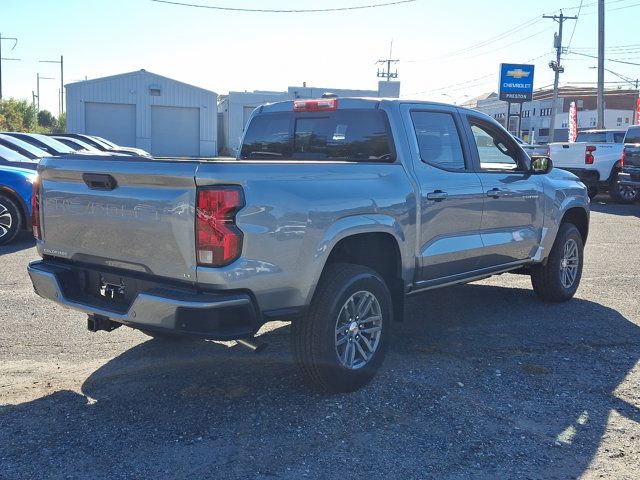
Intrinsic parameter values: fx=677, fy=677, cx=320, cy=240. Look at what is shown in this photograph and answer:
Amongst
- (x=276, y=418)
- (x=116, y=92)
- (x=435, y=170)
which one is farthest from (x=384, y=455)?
(x=116, y=92)

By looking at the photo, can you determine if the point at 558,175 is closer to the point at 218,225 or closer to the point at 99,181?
the point at 218,225

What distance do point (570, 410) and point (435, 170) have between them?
197cm

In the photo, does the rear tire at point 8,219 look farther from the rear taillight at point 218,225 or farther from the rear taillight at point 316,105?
the rear taillight at point 218,225

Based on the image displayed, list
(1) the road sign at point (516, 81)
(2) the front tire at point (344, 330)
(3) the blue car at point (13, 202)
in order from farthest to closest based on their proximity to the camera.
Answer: (1) the road sign at point (516, 81), (3) the blue car at point (13, 202), (2) the front tire at point (344, 330)

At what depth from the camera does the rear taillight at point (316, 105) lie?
5352 millimetres

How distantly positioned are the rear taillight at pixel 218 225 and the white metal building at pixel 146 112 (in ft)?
113

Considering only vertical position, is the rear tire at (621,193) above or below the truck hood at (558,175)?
below

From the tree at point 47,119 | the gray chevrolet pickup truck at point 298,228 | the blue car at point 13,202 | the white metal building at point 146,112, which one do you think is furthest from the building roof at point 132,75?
the tree at point 47,119

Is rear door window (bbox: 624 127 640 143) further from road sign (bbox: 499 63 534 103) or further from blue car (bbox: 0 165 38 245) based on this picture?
road sign (bbox: 499 63 534 103)

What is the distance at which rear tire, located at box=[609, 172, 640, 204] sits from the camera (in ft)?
59.0

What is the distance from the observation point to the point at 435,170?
17.0 feet

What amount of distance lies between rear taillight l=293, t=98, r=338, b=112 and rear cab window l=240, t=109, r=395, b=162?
2.2 inches

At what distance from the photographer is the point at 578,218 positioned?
7.40 metres

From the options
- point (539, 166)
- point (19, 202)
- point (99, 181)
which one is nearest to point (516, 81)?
point (19, 202)
